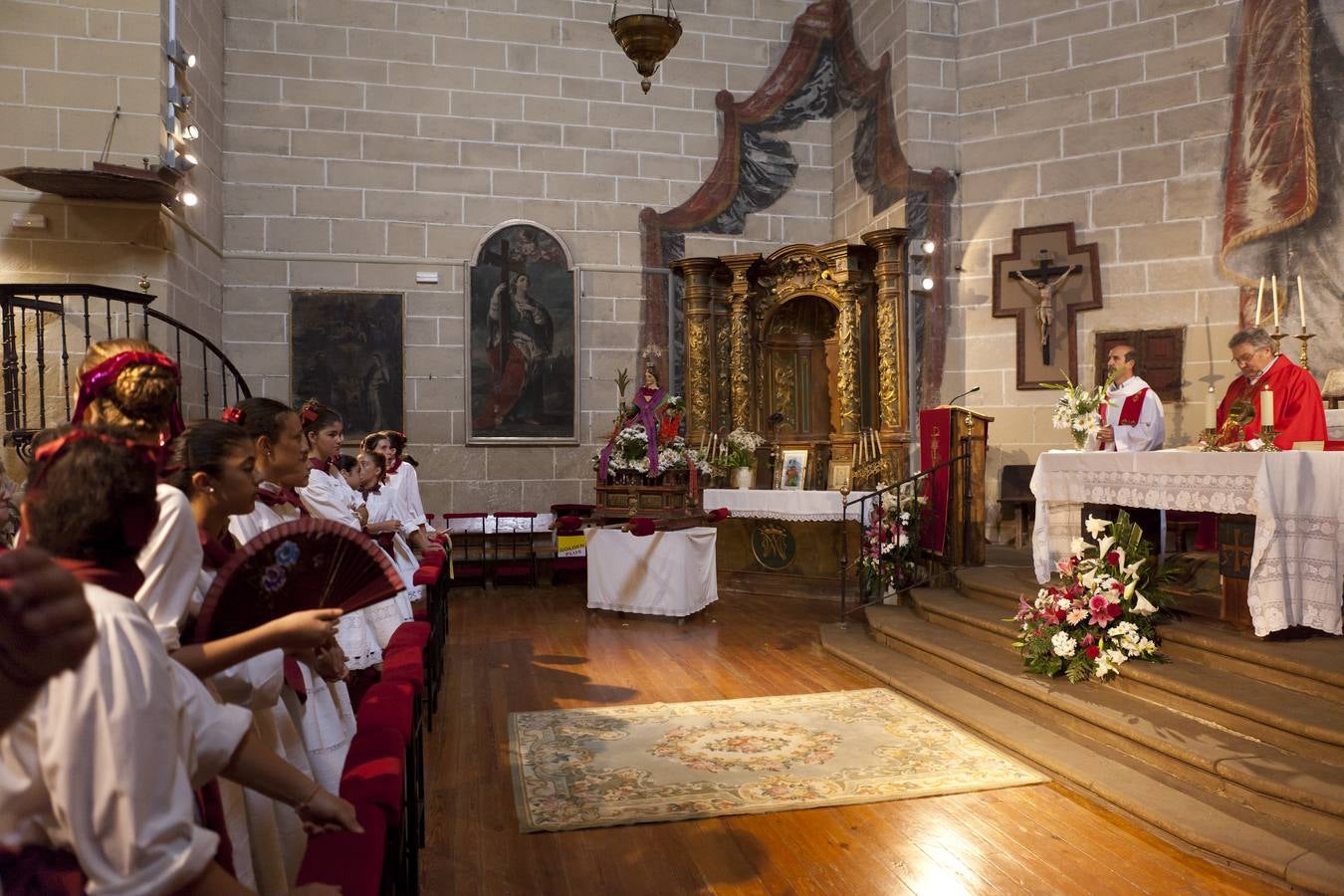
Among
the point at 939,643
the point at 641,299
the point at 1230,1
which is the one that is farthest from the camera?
the point at 641,299

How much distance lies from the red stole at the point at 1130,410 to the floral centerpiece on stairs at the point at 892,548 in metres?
1.73

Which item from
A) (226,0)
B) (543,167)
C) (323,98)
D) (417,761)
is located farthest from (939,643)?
(226,0)

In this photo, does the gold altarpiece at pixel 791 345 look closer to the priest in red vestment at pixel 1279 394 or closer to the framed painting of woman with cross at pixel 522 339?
the framed painting of woman with cross at pixel 522 339

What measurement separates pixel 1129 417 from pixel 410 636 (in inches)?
207

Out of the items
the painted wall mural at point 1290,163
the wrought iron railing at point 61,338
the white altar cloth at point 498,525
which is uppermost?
the painted wall mural at point 1290,163

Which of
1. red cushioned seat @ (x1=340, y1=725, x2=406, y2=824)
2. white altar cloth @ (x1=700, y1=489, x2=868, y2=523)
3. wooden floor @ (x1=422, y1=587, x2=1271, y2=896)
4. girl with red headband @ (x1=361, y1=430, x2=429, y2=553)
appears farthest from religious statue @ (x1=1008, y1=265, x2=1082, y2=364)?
red cushioned seat @ (x1=340, y1=725, x2=406, y2=824)

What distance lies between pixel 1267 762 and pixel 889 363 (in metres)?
6.21

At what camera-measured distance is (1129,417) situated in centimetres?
653

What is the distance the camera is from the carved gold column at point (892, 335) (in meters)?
9.52

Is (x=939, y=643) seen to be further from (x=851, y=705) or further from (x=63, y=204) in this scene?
(x=63, y=204)

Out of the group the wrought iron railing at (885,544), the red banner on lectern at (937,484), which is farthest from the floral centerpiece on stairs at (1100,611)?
the red banner on lectern at (937,484)

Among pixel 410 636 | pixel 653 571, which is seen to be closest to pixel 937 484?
pixel 653 571

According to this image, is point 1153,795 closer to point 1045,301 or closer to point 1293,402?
point 1293,402

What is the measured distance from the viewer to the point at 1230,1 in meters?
8.41
